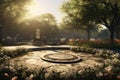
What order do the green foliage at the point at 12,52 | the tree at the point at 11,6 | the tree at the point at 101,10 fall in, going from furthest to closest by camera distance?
1. the tree at the point at 11,6
2. the tree at the point at 101,10
3. the green foliage at the point at 12,52

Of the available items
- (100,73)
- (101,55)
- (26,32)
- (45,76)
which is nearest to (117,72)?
(100,73)

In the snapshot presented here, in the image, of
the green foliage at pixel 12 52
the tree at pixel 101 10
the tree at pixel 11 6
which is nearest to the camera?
the green foliage at pixel 12 52

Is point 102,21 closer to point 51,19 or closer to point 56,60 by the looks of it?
point 56,60

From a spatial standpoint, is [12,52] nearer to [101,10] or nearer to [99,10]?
[99,10]

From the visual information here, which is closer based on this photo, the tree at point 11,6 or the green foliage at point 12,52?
the green foliage at point 12,52

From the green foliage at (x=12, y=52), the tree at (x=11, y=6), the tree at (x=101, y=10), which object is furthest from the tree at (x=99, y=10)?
the green foliage at (x=12, y=52)

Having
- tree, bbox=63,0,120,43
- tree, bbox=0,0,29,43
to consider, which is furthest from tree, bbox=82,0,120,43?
tree, bbox=0,0,29,43

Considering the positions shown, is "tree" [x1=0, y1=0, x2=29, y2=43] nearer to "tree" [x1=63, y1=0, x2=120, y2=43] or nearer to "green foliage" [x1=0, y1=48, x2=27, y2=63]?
"tree" [x1=63, y1=0, x2=120, y2=43]

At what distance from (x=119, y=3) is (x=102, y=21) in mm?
4617

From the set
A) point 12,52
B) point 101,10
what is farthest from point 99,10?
point 12,52

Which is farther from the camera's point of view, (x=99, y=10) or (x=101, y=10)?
(x=101, y=10)

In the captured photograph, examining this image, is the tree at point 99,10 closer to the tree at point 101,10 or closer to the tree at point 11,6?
the tree at point 101,10

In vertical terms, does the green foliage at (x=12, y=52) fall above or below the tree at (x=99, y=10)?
below

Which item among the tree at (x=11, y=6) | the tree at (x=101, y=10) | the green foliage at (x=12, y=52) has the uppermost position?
the tree at (x=11, y=6)
